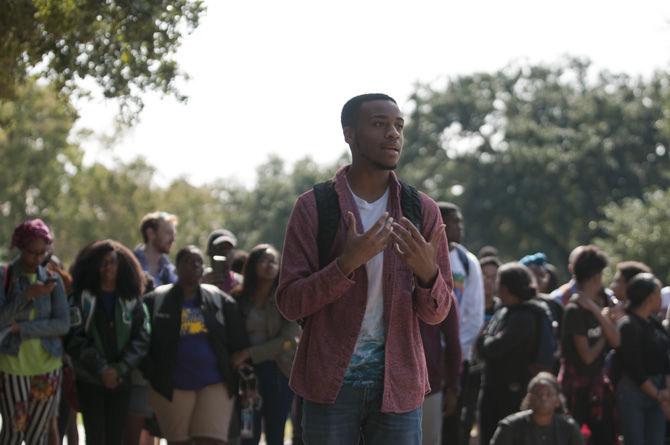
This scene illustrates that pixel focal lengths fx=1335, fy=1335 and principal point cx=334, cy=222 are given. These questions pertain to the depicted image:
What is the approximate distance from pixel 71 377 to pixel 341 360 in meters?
5.51

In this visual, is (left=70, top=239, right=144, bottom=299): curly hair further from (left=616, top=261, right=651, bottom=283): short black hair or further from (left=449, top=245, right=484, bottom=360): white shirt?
(left=616, top=261, right=651, bottom=283): short black hair

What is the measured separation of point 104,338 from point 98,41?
89.3 inches

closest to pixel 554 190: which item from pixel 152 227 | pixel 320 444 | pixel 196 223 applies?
pixel 196 223

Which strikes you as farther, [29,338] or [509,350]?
[509,350]

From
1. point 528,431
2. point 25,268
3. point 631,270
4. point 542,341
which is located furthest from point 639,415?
point 25,268

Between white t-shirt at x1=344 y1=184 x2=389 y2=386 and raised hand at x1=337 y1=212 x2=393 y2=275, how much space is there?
0.81 feet

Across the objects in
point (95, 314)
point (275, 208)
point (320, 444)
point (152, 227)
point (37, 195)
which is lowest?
point (320, 444)

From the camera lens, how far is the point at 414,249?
5.06m

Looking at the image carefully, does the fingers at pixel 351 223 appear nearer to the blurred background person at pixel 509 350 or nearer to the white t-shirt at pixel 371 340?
the white t-shirt at pixel 371 340

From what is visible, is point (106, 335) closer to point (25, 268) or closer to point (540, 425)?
point (25, 268)

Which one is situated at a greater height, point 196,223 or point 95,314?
point 196,223

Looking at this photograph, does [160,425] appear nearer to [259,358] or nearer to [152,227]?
[259,358]

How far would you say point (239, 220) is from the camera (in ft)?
256

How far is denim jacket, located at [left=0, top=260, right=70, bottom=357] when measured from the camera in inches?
376
